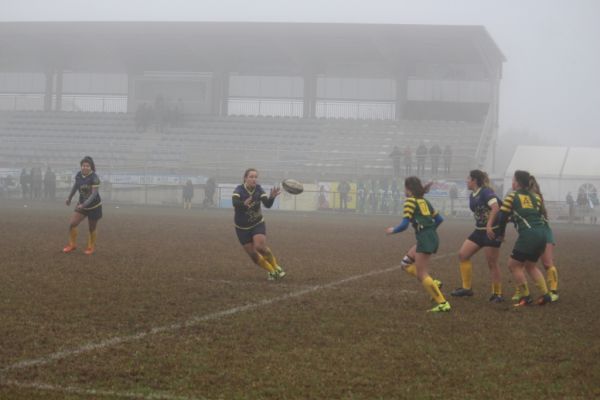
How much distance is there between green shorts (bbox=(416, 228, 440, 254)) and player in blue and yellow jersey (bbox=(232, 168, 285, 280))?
2.75 meters

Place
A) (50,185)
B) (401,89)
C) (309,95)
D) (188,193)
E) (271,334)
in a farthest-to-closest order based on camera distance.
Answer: (309,95) < (401,89) < (50,185) < (188,193) < (271,334)

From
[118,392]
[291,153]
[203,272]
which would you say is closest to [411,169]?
[291,153]

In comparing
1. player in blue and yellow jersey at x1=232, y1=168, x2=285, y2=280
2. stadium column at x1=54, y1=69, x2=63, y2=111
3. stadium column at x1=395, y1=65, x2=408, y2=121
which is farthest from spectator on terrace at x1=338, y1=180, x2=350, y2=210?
player in blue and yellow jersey at x1=232, y1=168, x2=285, y2=280

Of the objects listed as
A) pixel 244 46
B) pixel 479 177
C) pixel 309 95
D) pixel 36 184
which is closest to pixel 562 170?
pixel 309 95

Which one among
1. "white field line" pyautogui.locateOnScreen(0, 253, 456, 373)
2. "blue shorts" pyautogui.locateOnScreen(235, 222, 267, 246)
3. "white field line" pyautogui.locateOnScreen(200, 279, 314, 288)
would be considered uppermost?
"blue shorts" pyautogui.locateOnScreen(235, 222, 267, 246)

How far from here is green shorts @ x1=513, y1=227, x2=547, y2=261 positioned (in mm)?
9180

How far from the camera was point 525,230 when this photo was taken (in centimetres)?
928

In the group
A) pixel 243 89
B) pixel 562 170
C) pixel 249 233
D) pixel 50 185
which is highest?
pixel 243 89

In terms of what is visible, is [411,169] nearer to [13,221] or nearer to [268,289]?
[13,221]

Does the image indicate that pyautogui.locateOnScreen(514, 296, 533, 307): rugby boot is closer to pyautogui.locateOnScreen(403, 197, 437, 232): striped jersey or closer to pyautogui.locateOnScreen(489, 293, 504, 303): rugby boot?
pyautogui.locateOnScreen(489, 293, 504, 303): rugby boot

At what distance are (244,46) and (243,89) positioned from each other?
122 inches

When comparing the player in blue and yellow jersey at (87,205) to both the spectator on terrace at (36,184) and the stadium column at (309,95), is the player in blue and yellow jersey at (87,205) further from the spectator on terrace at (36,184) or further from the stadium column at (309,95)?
the stadium column at (309,95)

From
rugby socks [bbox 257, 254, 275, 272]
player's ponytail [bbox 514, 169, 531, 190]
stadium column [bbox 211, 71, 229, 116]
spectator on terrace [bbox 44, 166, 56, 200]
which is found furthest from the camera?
stadium column [bbox 211, 71, 229, 116]

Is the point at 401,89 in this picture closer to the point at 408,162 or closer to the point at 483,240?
the point at 408,162
